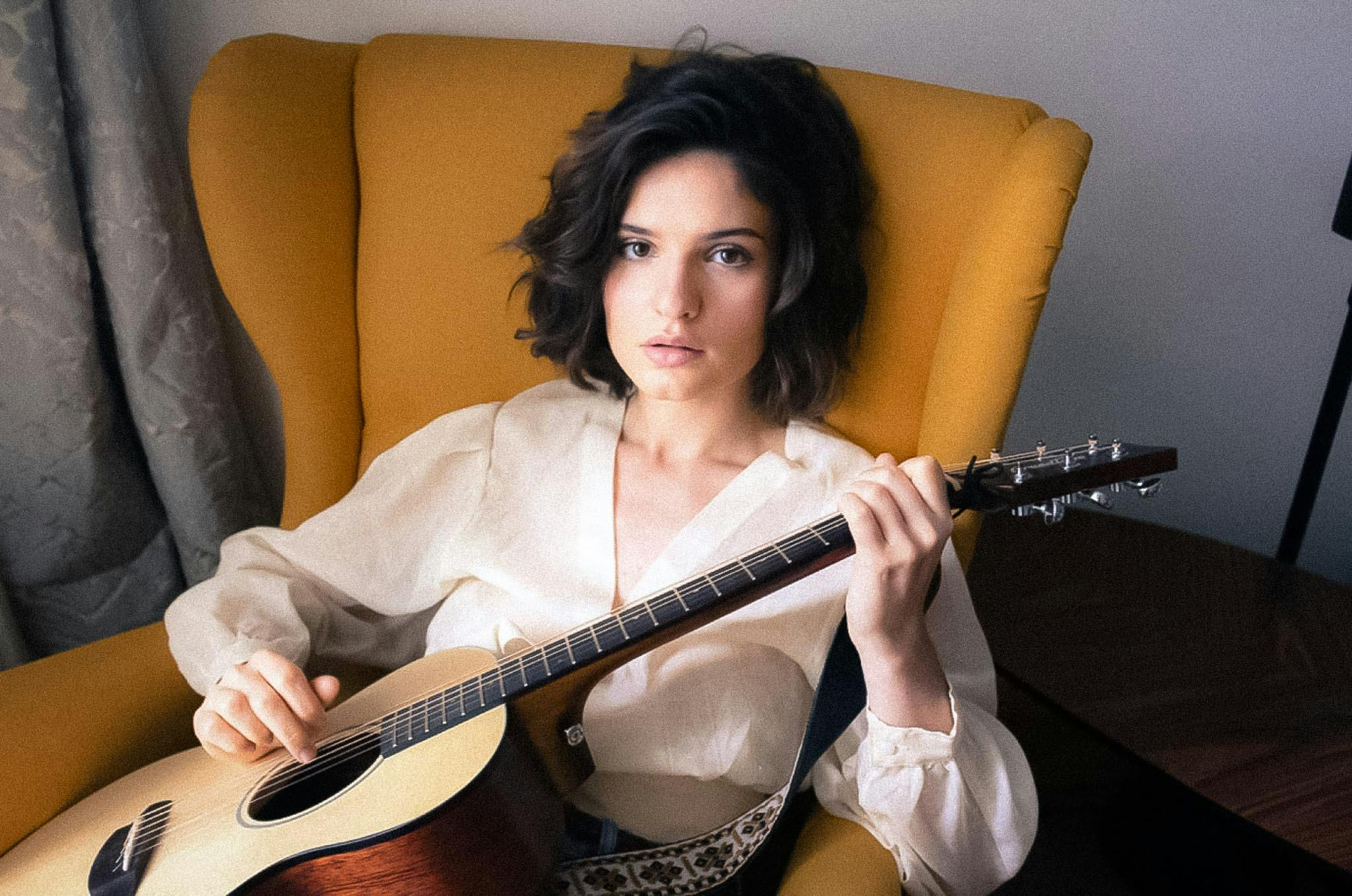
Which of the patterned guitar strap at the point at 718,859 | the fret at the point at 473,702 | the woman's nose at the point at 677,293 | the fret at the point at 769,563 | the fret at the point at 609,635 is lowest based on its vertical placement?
the patterned guitar strap at the point at 718,859

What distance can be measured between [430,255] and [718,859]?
2.64 ft

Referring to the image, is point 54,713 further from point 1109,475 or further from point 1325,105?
point 1325,105

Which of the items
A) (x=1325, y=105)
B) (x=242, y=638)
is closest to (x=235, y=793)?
(x=242, y=638)

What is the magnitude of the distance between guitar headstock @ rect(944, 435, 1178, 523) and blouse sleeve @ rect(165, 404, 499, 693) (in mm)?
604

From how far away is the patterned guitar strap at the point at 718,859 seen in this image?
34.9 inches

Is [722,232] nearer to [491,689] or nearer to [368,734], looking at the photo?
[491,689]

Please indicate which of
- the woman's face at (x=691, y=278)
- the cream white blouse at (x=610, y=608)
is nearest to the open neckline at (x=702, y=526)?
the cream white blouse at (x=610, y=608)

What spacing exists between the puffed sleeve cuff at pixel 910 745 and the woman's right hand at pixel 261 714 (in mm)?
531

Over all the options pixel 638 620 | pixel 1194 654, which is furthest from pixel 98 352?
pixel 1194 654

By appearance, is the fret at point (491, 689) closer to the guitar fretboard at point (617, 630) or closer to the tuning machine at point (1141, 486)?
the guitar fretboard at point (617, 630)

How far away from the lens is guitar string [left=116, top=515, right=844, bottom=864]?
81 cm

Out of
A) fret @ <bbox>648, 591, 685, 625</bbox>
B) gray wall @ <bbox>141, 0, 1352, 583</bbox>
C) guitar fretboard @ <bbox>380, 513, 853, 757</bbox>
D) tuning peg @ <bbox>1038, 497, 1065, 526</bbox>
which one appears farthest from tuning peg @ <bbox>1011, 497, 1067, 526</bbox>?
gray wall @ <bbox>141, 0, 1352, 583</bbox>

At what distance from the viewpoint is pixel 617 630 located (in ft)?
2.64

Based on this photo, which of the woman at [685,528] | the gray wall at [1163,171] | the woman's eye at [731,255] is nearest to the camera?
the woman at [685,528]
